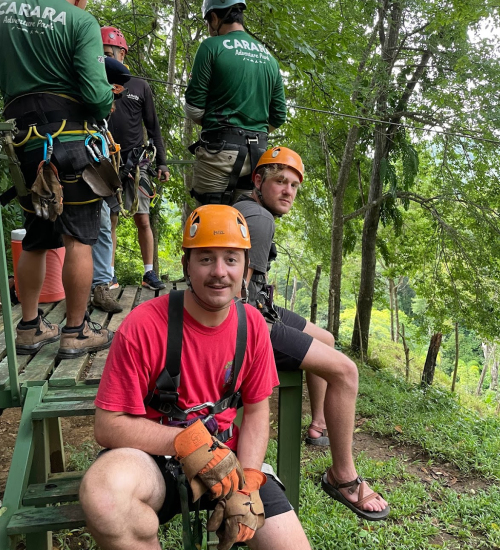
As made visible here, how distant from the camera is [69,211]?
292 centimetres

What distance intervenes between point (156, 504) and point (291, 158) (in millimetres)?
2153

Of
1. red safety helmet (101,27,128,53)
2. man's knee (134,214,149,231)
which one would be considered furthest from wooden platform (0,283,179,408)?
red safety helmet (101,27,128,53)

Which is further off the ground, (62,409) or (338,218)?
(62,409)

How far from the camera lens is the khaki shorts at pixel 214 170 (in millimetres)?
3785

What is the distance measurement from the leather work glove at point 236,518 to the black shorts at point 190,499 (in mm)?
122

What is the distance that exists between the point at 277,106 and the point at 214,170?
0.79 meters

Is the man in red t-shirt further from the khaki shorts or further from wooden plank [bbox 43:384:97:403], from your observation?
the khaki shorts

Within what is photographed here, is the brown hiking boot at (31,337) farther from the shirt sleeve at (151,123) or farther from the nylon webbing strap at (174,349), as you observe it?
the shirt sleeve at (151,123)

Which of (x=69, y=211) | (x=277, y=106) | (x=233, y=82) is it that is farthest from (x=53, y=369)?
(x=277, y=106)

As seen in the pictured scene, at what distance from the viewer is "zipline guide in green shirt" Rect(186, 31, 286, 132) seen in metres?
3.62

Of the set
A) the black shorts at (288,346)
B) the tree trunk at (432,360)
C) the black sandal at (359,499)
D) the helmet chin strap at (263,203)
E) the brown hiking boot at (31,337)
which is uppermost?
the helmet chin strap at (263,203)

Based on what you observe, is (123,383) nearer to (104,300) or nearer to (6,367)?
(6,367)

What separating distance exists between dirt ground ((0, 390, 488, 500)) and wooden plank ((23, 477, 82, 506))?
1579 millimetres

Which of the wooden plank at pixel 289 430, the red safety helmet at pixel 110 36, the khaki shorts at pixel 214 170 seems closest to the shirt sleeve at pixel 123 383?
the wooden plank at pixel 289 430
